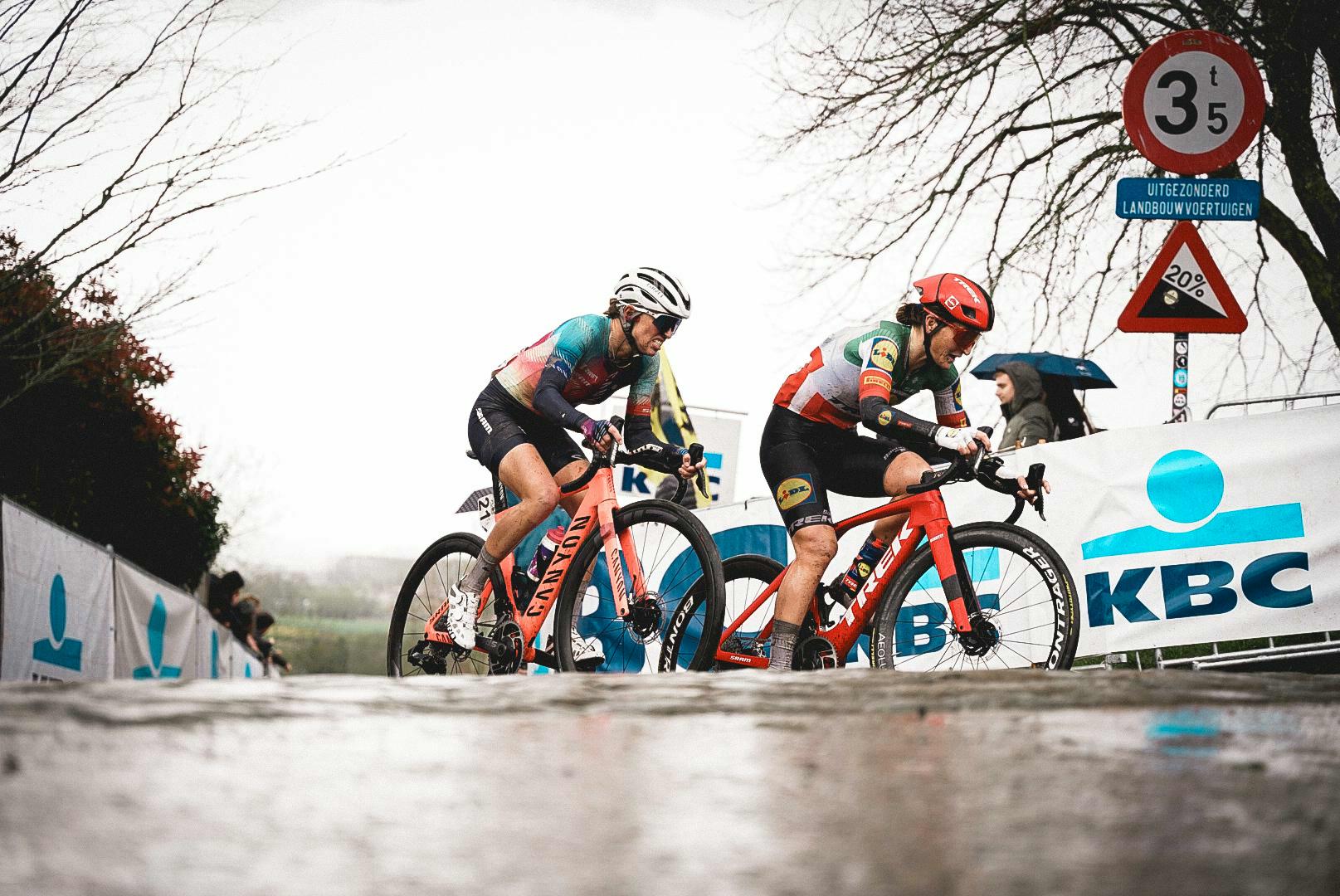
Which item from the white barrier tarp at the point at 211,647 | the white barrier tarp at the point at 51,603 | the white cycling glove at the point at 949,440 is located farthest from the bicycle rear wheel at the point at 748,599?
the white barrier tarp at the point at 211,647

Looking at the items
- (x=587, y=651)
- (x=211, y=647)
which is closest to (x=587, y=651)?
(x=587, y=651)

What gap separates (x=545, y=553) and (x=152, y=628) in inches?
237


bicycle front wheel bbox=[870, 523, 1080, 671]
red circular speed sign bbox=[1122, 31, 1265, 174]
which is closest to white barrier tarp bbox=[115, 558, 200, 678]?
bicycle front wheel bbox=[870, 523, 1080, 671]

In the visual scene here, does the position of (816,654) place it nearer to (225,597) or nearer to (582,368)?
(582,368)

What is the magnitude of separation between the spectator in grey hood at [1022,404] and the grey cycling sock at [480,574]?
472 centimetres

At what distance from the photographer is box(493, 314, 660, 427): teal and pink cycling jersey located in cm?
642

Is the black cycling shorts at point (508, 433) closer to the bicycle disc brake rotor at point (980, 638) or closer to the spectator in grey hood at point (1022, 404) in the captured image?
the bicycle disc brake rotor at point (980, 638)

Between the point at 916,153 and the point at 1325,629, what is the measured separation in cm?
700

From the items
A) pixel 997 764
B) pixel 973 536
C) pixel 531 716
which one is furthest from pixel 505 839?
pixel 973 536

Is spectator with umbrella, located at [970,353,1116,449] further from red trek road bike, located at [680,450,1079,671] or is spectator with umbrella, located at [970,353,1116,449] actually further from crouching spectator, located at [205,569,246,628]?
crouching spectator, located at [205,569,246,628]

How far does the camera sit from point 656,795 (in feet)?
6.05

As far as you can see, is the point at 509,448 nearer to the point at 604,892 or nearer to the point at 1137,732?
the point at 1137,732

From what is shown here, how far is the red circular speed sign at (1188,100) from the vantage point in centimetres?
748

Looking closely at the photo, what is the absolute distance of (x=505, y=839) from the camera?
5.06 ft
